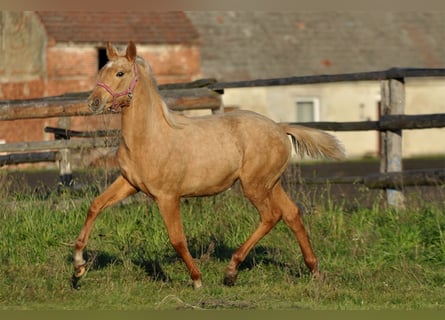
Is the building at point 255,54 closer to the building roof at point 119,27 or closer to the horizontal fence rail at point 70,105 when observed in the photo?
the building roof at point 119,27

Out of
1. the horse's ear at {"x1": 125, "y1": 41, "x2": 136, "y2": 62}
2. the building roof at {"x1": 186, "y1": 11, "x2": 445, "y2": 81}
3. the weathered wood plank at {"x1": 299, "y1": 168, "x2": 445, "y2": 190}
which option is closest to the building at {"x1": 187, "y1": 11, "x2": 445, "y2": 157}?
the building roof at {"x1": 186, "y1": 11, "x2": 445, "y2": 81}

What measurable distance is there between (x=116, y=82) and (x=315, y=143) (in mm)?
2150

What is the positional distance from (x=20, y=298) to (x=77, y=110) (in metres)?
4.44

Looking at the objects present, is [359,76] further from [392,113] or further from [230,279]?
[230,279]

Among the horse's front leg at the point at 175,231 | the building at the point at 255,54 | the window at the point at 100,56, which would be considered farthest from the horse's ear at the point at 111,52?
the window at the point at 100,56

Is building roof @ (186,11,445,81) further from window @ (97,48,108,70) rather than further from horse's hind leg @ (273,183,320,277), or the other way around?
horse's hind leg @ (273,183,320,277)

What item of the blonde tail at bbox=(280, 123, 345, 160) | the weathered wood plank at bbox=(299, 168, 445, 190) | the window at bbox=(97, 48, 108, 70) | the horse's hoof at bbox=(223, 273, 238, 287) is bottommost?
the window at bbox=(97, 48, 108, 70)

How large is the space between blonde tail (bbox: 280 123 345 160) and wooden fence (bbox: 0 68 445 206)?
7.71 ft

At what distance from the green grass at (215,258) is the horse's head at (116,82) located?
131 centimetres

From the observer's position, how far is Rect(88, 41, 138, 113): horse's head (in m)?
8.05

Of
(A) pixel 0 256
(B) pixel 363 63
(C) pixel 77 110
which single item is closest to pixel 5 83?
(B) pixel 363 63

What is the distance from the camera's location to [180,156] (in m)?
8.52

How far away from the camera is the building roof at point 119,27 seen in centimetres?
3222

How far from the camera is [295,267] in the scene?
9406 millimetres
